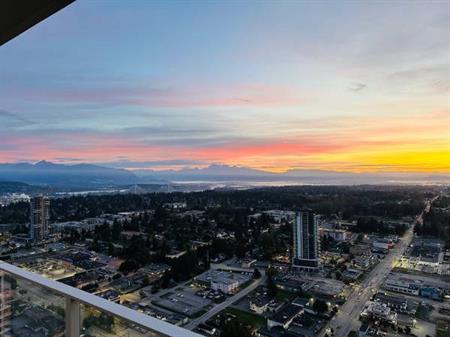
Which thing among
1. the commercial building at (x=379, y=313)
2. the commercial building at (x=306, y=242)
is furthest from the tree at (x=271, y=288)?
the commercial building at (x=379, y=313)

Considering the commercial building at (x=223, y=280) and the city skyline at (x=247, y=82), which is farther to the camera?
the commercial building at (x=223, y=280)

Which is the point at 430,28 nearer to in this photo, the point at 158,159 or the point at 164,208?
the point at 164,208

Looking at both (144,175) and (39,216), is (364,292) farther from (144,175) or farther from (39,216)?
(144,175)

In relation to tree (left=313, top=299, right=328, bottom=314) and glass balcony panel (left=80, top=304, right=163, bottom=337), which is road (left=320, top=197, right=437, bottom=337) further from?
glass balcony panel (left=80, top=304, right=163, bottom=337)

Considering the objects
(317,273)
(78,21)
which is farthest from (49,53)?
(317,273)

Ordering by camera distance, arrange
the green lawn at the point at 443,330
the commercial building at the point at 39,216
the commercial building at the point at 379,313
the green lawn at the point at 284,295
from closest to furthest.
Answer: the green lawn at the point at 443,330 → the commercial building at the point at 379,313 → the green lawn at the point at 284,295 → the commercial building at the point at 39,216

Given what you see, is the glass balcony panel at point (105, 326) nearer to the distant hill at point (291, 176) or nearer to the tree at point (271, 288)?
the tree at point (271, 288)
